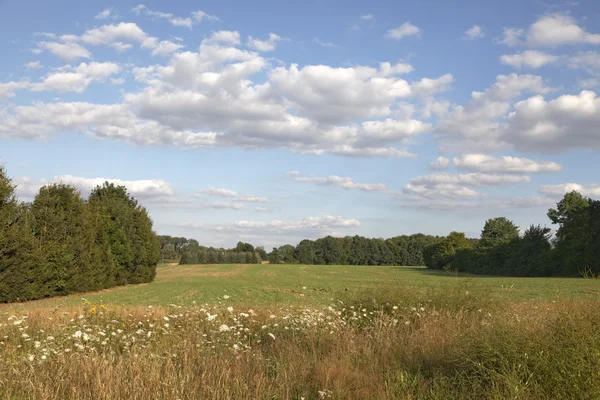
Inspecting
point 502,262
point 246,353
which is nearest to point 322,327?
point 246,353

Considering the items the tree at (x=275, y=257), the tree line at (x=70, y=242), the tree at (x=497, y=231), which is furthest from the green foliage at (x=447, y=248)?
the tree line at (x=70, y=242)

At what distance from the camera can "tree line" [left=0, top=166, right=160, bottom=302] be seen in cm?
2484

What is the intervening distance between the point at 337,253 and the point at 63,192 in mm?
98363

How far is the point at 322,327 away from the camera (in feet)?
26.2

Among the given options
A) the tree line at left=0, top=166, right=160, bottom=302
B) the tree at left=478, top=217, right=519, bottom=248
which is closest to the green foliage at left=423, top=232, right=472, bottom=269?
the tree at left=478, top=217, right=519, bottom=248

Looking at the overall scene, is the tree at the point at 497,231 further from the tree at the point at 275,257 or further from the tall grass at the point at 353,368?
the tall grass at the point at 353,368

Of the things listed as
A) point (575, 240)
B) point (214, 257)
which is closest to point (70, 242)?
point (575, 240)

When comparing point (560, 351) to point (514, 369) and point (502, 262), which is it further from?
point (502, 262)

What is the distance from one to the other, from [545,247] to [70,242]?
211 feet

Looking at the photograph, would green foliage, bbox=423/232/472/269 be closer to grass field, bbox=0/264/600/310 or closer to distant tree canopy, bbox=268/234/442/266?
distant tree canopy, bbox=268/234/442/266

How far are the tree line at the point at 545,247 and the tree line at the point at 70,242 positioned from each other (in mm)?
39955

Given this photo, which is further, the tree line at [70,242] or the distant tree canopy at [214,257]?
the distant tree canopy at [214,257]

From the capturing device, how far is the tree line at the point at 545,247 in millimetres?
57844

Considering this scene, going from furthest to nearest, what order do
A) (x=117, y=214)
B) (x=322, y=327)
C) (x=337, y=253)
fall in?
1. (x=337, y=253)
2. (x=117, y=214)
3. (x=322, y=327)
